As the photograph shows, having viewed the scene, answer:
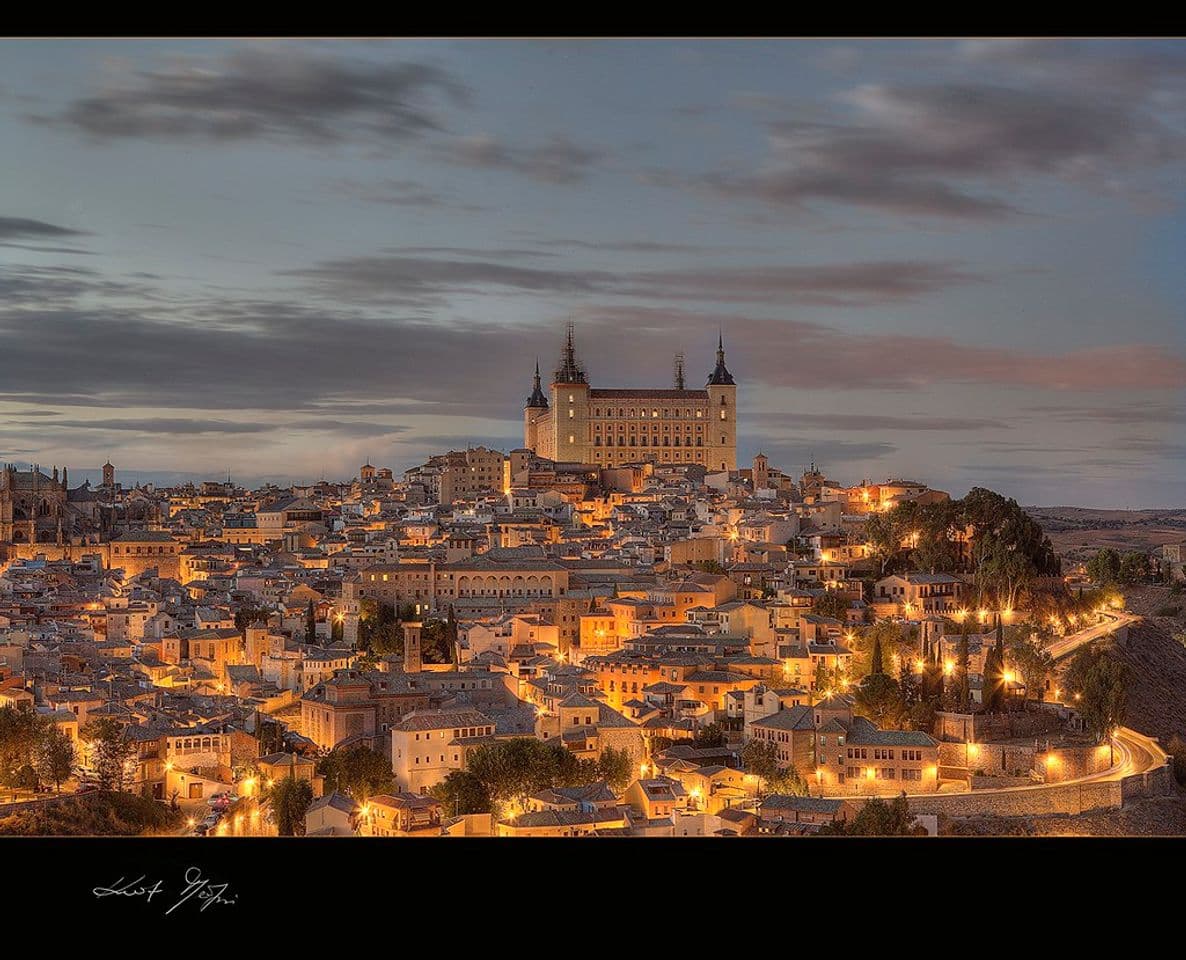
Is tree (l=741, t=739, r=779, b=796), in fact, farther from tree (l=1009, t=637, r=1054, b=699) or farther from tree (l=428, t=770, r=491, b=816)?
tree (l=1009, t=637, r=1054, b=699)

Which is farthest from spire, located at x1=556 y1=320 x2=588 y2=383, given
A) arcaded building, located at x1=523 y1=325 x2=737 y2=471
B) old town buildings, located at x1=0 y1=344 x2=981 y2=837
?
old town buildings, located at x1=0 y1=344 x2=981 y2=837

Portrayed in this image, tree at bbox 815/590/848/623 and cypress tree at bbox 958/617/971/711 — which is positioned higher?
tree at bbox 815/590/848/623

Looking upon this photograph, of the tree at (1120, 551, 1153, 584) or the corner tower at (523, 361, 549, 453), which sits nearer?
the tree at (1120, 551, 1153, 584)

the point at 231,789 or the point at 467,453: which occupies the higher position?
the point at 467,453

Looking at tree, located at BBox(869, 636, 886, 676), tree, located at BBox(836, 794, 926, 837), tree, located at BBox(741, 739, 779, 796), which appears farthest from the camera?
tree, located at BBox(869, 636, 886, 676)

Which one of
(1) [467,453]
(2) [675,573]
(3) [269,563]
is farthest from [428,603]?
(1) [467,453]

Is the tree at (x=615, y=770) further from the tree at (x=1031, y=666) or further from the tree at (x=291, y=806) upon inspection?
the tree at (x=1031, y=666)
